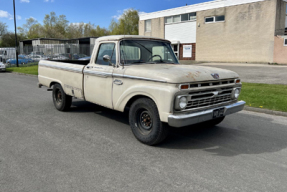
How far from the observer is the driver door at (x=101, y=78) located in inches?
210

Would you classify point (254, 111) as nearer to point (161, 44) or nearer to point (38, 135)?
point (161, 44)

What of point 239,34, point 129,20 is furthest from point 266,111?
point 129,20

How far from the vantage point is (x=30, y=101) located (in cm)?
864

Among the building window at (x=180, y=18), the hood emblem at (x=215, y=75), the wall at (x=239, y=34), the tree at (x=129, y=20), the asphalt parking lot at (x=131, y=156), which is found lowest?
the asphalt parking lot at (x=131, y=156)

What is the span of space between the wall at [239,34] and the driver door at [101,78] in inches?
1058

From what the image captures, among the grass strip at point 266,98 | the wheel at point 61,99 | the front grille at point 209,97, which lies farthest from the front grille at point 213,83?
the wheel at point 61,99

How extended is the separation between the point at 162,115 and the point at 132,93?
84cm

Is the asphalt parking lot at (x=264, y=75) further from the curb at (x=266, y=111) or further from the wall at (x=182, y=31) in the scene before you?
the wall at (x=182, y=31)

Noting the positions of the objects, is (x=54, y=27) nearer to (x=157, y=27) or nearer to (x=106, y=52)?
(x=157, y=27)

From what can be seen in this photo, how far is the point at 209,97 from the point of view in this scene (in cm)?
456

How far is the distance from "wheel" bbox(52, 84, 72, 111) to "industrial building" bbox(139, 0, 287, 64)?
87.0ft

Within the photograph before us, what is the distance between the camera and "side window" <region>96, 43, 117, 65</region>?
542cm

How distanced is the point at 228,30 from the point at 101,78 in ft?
94.4

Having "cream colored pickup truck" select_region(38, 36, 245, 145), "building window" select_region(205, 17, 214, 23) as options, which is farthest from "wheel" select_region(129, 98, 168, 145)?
"building window" select_region(205, 17, 214, 23)
